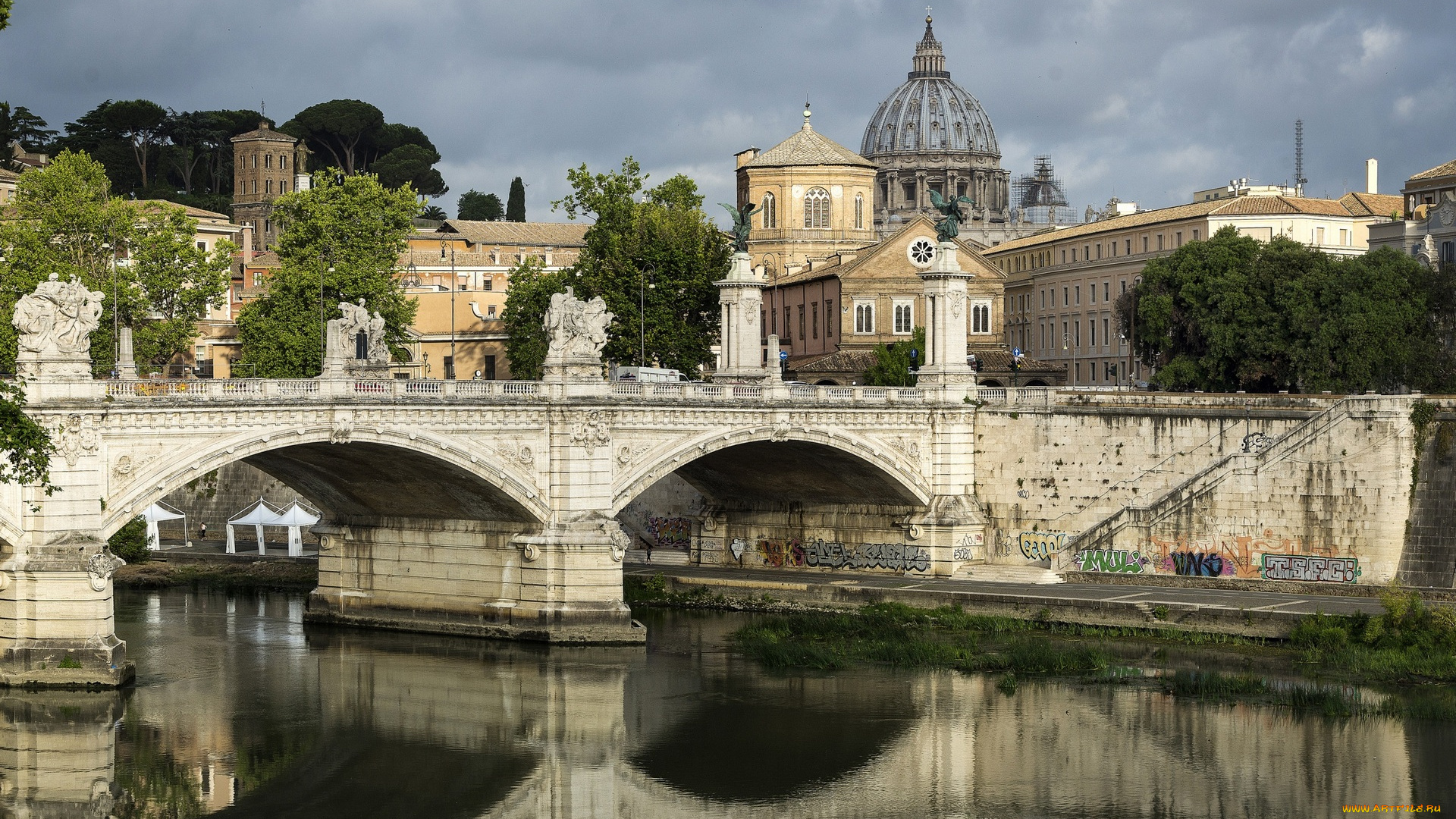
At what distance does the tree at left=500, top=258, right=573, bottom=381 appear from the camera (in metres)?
76.2

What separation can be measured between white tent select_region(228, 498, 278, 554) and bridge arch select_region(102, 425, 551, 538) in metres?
13.6

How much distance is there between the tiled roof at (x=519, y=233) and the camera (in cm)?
10569

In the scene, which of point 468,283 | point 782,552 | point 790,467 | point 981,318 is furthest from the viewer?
point 468,283

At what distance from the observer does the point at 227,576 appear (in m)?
64.0

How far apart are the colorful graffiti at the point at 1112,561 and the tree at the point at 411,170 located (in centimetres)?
8792

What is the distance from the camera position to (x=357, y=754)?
3981 centimetres

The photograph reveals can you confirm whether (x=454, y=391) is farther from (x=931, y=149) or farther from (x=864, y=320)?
(x=931, y=149)

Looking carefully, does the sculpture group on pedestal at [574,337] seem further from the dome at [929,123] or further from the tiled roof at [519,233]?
the dome at [929,123]

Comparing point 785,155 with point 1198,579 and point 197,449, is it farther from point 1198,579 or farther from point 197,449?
point 197,449

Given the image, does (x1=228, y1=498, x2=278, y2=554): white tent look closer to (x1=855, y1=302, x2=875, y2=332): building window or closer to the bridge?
the bridge

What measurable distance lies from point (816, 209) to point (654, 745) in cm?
6297

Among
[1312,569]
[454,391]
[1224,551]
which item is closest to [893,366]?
[1224,551]

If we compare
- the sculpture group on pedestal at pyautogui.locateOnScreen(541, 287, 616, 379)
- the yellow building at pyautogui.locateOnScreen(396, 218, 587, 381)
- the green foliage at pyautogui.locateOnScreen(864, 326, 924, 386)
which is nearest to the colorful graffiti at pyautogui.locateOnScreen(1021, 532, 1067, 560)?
the green foliage at pyautogui.locateOnScreen(864, 326, 924, 386)

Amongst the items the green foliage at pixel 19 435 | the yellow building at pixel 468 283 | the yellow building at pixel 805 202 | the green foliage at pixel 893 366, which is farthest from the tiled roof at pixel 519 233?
the green foliage at pixel 19 435
